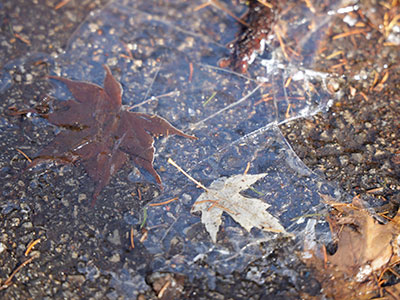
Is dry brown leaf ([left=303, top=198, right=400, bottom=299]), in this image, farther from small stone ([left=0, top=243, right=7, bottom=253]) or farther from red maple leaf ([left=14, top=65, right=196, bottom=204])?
small stone ([left=0, top=243, right=7, bottom=253])

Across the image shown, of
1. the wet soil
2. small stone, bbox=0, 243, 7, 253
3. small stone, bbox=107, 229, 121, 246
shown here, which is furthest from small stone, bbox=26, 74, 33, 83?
small stone, bbox=107, 229, 121, 246

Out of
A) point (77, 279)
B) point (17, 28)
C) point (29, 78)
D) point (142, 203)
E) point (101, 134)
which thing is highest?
point (17, 28)

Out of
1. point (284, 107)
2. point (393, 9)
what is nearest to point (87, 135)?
point (284, 107)

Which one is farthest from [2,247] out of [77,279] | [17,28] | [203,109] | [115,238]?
[17,28]

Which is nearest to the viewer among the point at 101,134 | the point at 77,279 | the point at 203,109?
the point at 77,279

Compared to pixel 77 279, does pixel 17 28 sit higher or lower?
higher

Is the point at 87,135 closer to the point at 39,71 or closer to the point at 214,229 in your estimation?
the point at 39,71

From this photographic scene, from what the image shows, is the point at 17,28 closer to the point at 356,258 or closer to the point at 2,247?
the point at 2,247
